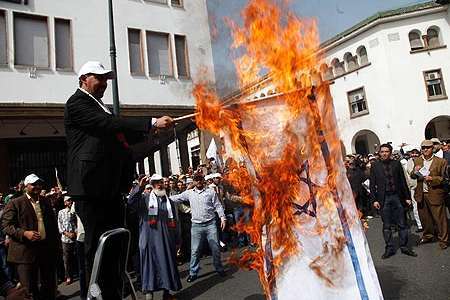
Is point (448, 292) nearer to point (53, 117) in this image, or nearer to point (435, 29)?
point (53, 117)

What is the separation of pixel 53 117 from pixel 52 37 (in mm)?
2752

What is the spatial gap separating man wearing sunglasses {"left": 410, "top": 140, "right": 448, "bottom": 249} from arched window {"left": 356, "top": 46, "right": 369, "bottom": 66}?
67.5 ft

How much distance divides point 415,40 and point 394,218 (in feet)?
75.0

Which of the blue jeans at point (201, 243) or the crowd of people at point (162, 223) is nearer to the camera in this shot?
the crowd of people at point (162, 223)

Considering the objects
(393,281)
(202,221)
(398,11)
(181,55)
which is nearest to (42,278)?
(202,221)

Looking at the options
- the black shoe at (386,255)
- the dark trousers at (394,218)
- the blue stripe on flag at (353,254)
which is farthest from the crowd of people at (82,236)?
the dark trousers at (394,218)

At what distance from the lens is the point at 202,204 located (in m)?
7.68

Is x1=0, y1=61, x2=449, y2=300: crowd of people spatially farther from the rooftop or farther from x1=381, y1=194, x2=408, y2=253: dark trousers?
the rooftop

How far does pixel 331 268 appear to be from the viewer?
10.8 ft

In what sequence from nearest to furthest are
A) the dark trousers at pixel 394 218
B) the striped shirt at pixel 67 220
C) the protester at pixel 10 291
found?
the protester at pixel 10 291 < the dark trousers at pixel 394 218 < the striped shirt at pixel 67 220

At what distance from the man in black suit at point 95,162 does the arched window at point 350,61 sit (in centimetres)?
2692

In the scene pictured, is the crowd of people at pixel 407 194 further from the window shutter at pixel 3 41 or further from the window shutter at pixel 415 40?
the window shutter at pixel 415 40

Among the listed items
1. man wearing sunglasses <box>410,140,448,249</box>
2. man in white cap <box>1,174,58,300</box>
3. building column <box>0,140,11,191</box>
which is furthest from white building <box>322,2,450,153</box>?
man in white cap <box>1,174,58,300</box>

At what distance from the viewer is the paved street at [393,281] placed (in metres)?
5.03
